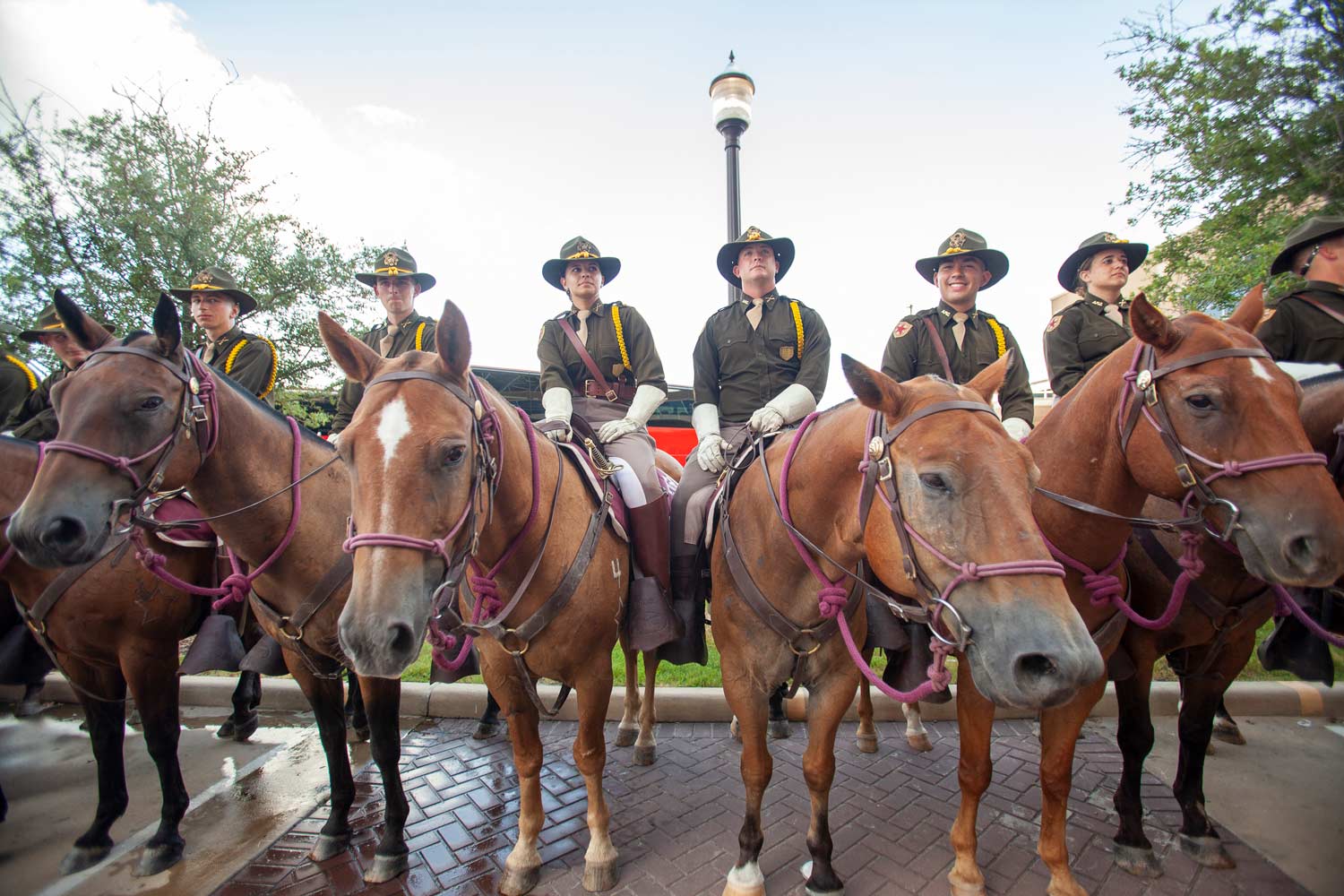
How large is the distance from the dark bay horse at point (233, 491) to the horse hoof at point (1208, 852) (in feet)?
13.7

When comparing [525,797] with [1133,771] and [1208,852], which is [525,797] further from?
[1208,852]

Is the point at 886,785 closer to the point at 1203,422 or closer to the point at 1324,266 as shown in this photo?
the point at 1203,422

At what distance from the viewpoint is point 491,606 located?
2.80 meters

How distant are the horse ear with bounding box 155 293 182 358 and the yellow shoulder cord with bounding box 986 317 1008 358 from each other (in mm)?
4650

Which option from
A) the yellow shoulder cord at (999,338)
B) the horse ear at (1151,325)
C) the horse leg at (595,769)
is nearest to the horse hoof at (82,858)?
the horse leg at (595,769)

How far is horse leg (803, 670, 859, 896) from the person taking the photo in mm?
2910

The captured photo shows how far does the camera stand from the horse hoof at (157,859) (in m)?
3.24


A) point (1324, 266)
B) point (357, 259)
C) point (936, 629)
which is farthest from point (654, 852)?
point (357, 259)

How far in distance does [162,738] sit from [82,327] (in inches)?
90.6

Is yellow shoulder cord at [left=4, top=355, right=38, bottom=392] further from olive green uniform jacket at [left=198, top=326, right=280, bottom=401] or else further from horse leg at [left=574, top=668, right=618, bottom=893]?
horse leg at [left=574, top=668, right=618, bottom=893]

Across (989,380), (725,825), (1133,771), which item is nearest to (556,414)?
(989,380)

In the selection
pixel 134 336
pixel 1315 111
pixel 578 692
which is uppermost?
pixel 1315 111

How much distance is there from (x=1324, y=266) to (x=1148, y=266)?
27.1 feet

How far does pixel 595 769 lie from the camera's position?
10.4 ft
